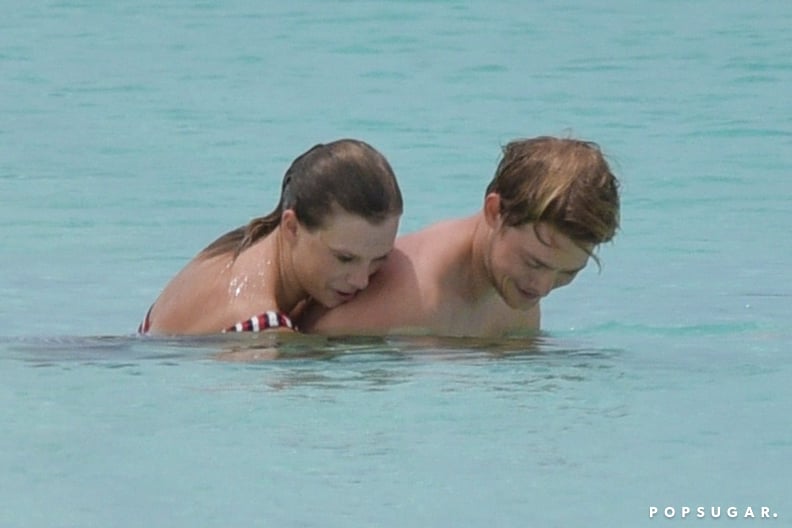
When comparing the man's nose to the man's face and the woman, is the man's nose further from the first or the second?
the man's face

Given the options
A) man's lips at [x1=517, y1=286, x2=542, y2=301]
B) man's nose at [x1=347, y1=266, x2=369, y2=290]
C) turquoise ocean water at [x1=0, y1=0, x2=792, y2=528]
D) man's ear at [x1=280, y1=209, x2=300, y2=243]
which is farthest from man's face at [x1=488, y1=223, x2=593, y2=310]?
man's ear at [x1=280, y1=209, x2=300, y2=243]

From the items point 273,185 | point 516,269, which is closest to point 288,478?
point 516,269

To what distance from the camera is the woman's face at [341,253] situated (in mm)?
5914

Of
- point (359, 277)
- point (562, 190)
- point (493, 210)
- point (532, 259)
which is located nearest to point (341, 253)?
point (359, 277)

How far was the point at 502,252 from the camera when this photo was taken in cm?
599

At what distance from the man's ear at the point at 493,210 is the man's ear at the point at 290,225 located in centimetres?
60

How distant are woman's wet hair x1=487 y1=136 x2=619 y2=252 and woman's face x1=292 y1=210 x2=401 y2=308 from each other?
0.39 m

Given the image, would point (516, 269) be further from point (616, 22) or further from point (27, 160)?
point (616, 22)

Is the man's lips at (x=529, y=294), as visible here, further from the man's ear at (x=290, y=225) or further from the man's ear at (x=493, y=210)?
the man's ear at (x=290, y=225)

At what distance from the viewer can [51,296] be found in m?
7.90

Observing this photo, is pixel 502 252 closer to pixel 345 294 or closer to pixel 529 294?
pixel 529 294

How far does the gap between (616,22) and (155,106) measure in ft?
13.5

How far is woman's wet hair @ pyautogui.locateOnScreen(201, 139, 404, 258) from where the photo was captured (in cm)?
591

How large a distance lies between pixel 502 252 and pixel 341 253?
51cm
